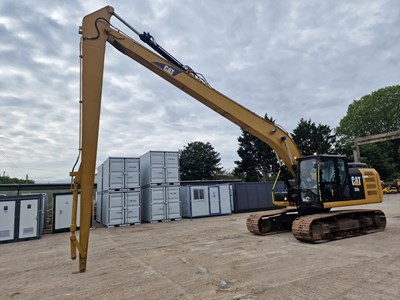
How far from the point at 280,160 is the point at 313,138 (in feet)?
107

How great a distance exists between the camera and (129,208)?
1516 cm

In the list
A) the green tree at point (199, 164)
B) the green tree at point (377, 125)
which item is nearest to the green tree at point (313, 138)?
the green tree at point (377, 125)

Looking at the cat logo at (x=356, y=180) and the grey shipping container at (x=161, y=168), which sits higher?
the grey shipping container at (x=161, y=168)

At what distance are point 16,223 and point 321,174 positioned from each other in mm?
12297

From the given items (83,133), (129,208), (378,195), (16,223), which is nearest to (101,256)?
(83,133)

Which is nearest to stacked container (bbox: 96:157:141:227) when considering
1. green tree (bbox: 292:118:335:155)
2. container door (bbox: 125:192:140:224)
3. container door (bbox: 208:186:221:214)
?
container door (bbox: 125:192:140:224)

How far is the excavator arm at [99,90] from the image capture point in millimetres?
5434

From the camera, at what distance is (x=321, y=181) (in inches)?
334

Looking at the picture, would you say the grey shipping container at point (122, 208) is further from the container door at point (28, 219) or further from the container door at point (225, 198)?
the container door at point (225, 198)

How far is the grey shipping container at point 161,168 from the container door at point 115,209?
193 centimetres

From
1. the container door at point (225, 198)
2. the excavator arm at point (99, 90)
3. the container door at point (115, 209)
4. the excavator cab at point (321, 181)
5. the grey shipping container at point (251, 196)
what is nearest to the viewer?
the excavator arm at point (99, 90)

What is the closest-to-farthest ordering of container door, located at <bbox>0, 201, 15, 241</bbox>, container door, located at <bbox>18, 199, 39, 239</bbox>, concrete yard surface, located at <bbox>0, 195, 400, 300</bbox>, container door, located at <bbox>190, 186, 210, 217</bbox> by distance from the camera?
1. concrete yard surface, located at <bbox>0, 195, 400, 300</bbox>
2. container door, located at <bbox>0, 201, 15, 241</bbox>
3. container door, located at <bbox>18, 199, 39, 239</bbox>
4. container door, located at <bbox>190, 186, 210, 217</bbox>

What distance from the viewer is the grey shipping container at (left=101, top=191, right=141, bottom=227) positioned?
1473 cm

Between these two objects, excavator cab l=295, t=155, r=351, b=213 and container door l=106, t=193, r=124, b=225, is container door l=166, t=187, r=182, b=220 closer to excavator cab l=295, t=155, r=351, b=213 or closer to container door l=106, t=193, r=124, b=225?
container door l=106, t=193, r=124, b=225
